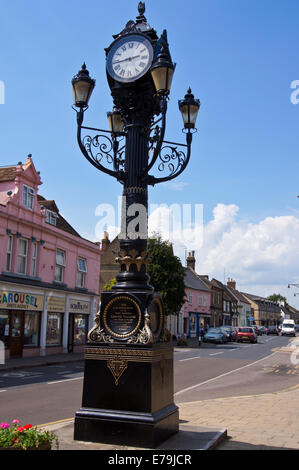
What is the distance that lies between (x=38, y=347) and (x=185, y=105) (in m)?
20.2

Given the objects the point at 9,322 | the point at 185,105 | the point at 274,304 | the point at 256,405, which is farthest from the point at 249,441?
the point at 274,304

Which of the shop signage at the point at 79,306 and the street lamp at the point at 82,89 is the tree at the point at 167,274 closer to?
the shop signage at the point at 79,306

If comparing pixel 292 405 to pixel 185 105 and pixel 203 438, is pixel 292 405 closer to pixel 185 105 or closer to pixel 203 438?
pixel 203 438

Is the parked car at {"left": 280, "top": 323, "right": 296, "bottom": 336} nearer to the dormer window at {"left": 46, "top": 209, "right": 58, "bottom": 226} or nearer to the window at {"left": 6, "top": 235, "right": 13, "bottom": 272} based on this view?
the dormer window at {"left": 46, "top": 209, "right": 58, "bottom": 226}

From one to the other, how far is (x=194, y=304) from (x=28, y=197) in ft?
122

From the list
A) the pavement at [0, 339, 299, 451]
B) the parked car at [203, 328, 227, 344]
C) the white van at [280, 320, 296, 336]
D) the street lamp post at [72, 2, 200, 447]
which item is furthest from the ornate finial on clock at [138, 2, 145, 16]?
the white van at [280, 320, 296, 336]

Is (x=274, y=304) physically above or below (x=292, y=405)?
above

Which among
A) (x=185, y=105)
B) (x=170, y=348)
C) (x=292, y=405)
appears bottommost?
(x=292, y=405)

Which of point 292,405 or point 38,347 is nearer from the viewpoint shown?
point 292,405

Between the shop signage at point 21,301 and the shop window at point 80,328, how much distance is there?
464cm
